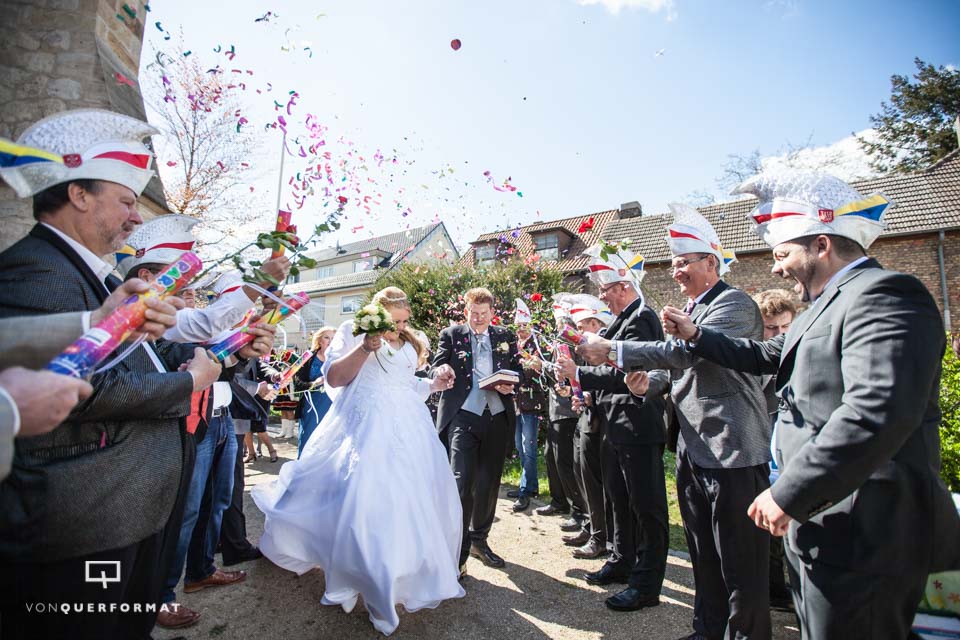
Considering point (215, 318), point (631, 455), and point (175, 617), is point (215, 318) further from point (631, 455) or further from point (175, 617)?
point (631, 455)

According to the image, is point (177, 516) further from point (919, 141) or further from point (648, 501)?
point (919, 141)

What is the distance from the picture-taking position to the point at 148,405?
1823 mm

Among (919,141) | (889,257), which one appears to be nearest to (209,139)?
(889,257)

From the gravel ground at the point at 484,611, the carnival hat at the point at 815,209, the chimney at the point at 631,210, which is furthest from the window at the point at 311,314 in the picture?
the chimney at the point at 631,210

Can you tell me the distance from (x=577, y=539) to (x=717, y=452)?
2.87m

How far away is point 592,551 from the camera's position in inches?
187

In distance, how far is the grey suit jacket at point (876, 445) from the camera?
1616mm

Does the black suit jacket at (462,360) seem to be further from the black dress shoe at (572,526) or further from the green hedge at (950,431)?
the green hedge at (950,431)

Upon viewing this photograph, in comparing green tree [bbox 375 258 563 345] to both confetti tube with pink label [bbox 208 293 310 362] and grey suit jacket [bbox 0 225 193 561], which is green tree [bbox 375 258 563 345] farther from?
grey suit jacket [bbox 0 225 193 561]

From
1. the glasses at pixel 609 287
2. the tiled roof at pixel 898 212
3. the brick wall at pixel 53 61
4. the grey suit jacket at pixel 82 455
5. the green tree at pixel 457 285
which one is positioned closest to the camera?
the grey suit jacket at pixel 82 455

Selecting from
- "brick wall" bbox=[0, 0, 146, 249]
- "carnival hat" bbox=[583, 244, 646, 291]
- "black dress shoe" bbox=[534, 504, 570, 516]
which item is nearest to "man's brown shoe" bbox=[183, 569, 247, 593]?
"black dress shoe" bbox=[534, 504, 570, 516]

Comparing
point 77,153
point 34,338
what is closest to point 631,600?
point 34,338

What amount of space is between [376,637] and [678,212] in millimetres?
3582

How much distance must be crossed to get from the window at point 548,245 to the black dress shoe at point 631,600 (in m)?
22.8
